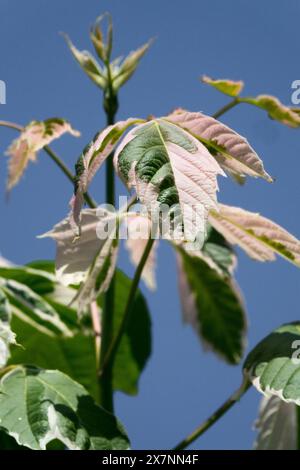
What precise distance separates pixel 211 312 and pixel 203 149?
0.72m

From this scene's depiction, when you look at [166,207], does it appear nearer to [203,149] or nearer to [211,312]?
[203,149]

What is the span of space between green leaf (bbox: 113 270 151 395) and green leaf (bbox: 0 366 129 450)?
0.58 metres

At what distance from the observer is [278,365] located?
115 cm

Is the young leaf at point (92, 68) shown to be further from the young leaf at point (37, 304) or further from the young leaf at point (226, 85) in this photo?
the young leaf at point (37, 304)

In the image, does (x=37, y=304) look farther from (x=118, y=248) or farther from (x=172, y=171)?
(x=172, y=171)

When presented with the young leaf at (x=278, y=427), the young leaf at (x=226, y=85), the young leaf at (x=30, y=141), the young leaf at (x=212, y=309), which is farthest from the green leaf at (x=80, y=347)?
the young leaf at (x=226, y=85)

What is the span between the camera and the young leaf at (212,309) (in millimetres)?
1695

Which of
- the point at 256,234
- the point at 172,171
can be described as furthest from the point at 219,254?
the point at 172,171

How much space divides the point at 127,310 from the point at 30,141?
0.95 ft

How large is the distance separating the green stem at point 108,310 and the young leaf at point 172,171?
20cm

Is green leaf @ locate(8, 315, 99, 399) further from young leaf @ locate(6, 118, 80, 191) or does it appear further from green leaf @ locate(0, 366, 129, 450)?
green leaf @ locate(0, 366, 129, 450)

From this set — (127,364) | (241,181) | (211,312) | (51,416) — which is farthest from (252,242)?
(127,364)

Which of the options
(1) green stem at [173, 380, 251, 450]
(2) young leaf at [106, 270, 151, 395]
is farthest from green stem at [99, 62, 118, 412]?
(2) young leaf at [106, 270, 151, 395]

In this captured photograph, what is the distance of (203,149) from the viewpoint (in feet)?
3.44
